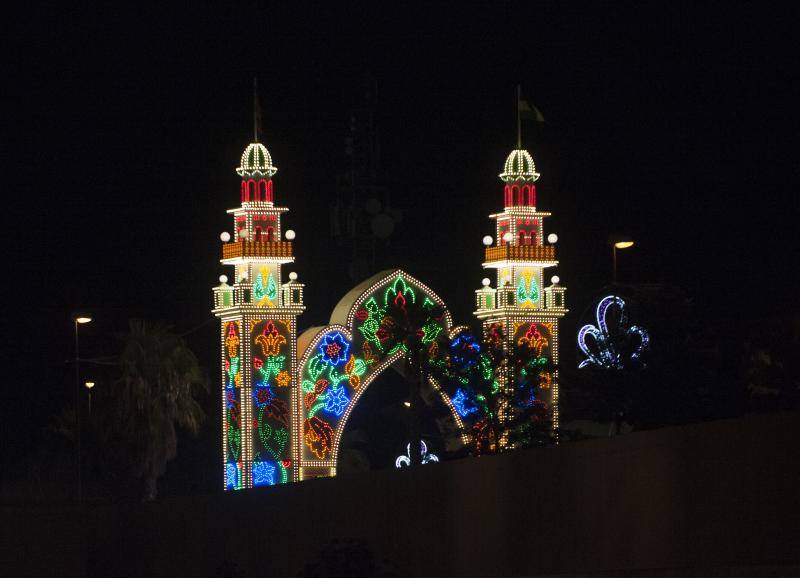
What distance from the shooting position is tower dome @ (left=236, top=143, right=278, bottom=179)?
56938 mm

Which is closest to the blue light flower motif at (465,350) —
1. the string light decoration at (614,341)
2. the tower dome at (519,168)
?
the string light decoration at (614,341)

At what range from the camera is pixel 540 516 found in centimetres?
2186

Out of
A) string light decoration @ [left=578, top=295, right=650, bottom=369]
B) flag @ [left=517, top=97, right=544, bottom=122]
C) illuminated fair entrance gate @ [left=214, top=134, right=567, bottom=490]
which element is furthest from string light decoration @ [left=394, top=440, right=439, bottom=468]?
flag @ [left=517, top=97, right=544, bottom=122]

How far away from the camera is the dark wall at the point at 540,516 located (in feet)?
55.4

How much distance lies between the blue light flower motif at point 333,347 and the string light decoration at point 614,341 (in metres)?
6.47

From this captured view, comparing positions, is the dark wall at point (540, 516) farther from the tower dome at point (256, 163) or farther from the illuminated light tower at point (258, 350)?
the tower dome at point (256, 163)

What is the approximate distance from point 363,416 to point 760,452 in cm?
5836

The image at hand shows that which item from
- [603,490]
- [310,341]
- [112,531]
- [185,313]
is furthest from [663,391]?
[185,313]

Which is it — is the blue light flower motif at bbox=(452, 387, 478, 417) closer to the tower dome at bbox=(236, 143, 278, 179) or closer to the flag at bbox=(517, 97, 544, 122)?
the tower dome at bbox=(236, 143, 278, 179)

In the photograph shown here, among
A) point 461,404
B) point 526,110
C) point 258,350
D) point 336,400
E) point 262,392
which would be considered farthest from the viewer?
point 526,110

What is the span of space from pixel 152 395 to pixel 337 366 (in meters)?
8.74

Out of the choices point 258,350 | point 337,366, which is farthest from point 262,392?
point 337,366

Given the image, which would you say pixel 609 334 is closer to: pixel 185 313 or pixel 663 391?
pixel 663 391

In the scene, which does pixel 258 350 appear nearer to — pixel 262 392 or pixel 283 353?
pixel 283 353
